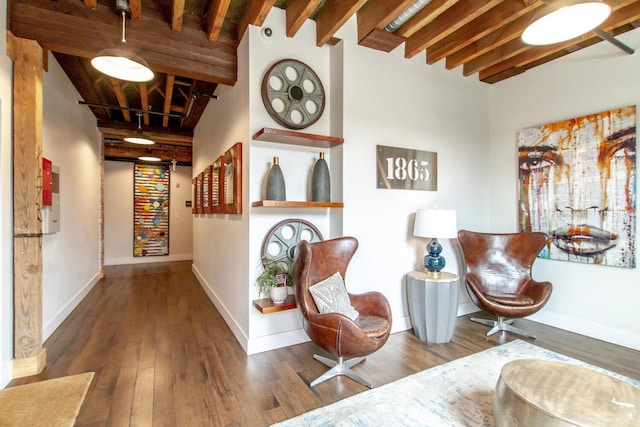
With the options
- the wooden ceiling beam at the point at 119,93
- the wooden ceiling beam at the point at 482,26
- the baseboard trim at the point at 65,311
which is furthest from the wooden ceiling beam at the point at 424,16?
the baseboard trim at the point at 65,311

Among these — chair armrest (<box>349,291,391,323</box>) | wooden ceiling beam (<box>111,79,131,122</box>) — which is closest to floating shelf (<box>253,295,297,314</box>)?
chair armrest (<box>349,291,391,323</box>)

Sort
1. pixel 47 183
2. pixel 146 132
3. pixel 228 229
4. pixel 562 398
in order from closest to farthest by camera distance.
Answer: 1. pixel 562 398
2. pixel 47 183
3. pixel 228 229
4. pixel 146 132

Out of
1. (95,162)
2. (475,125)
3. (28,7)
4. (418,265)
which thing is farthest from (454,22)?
(95,162)

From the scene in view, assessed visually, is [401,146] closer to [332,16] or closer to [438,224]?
[438,224]

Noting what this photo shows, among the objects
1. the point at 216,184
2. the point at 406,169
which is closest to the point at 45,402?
the point at 216,184

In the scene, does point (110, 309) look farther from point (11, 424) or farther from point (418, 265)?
point (418, 265)

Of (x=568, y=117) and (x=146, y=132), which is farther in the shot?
(x=146, y=132)

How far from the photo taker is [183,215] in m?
8.27

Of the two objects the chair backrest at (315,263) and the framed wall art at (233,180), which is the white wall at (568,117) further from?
the framed wall art at (233,180)

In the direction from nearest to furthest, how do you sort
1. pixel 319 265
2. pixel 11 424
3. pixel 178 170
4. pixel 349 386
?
pixel 11 424
pixel 349 386
pixel 319 265
pixel 178 170

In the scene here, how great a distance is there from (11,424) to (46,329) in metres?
1.62

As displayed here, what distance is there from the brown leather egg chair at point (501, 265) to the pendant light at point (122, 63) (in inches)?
139

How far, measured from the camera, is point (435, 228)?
3105mm

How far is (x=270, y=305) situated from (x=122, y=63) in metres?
2.31
